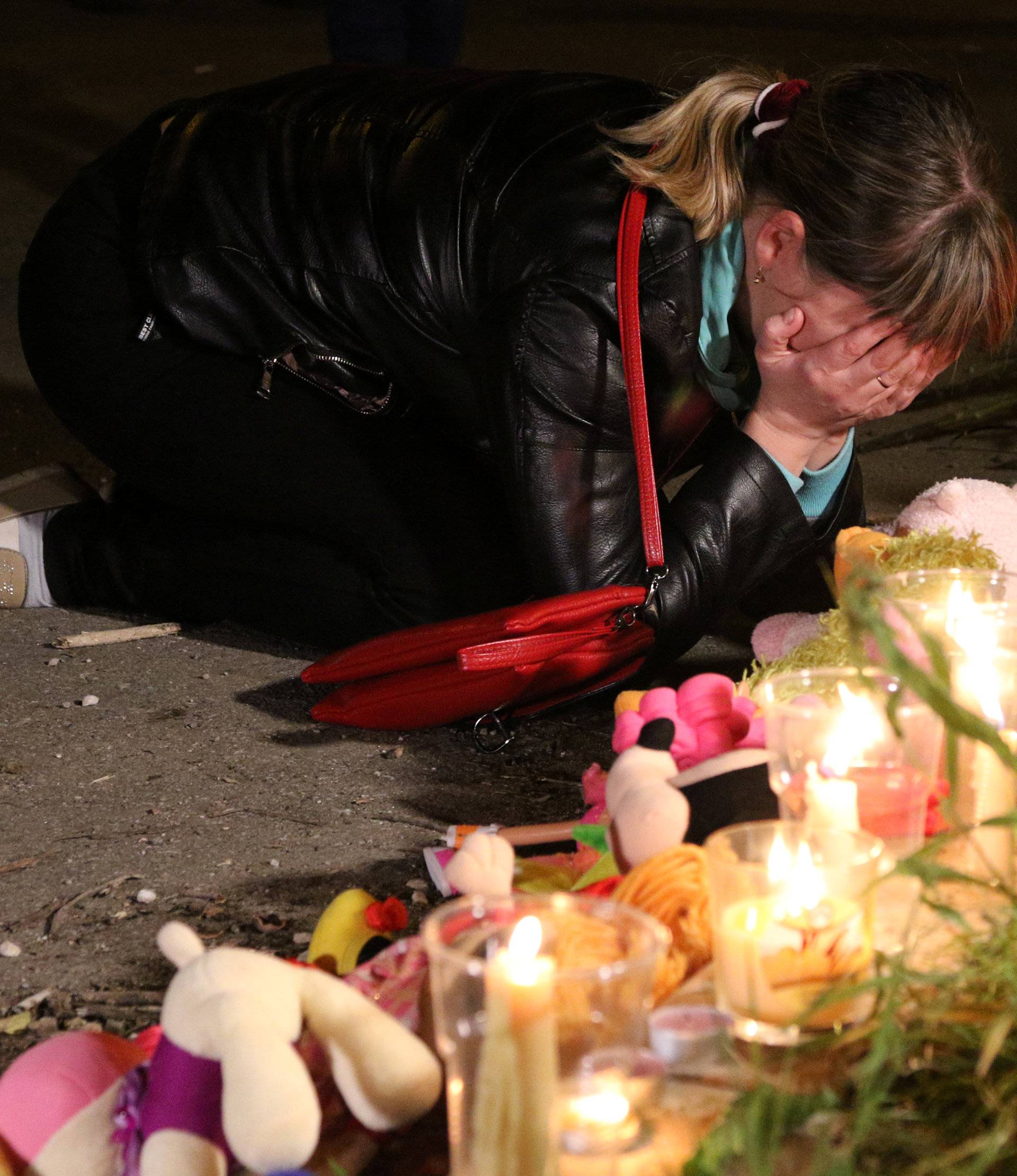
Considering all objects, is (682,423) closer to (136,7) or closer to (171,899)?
(171,899)

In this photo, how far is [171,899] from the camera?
4.98ft

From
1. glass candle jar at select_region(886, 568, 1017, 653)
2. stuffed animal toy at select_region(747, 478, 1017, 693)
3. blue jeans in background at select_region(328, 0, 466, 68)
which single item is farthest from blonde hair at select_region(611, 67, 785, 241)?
Answer: blue jeans in background at select_region(328, 0, 466, 68)

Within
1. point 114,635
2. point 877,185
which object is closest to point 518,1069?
point 877,185

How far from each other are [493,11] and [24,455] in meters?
6.21

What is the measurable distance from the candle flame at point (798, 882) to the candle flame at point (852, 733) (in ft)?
0.55

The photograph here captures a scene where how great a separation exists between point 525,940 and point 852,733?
0.38 m

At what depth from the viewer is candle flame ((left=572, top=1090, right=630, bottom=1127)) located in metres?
0.75

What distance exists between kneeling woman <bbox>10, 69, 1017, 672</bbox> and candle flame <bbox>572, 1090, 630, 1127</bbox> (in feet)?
3.50

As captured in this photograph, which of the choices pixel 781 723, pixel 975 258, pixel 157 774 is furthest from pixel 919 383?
pixel 157 774

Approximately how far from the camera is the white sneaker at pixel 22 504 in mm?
2350

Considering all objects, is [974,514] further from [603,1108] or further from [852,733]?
[603,1108]

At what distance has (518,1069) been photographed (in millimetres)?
694

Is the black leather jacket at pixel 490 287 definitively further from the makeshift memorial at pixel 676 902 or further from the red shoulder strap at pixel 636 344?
the makeshift memorial at pixel 676 902

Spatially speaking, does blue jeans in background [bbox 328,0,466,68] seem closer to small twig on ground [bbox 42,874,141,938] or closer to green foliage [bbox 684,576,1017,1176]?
small twig on ground [bbox 42,874,141,938]
